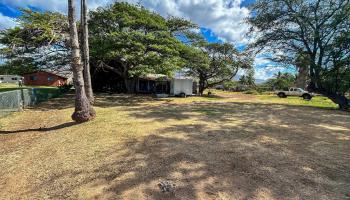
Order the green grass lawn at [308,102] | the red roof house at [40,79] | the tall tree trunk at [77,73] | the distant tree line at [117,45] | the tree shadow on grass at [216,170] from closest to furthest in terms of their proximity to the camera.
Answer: the tree shadow on grass at [216,170]
the tall tree trunk at [77,73]
the distant tree line at [117,45]
the green grass lawn at [308,102]
the red roof house at [40,79]

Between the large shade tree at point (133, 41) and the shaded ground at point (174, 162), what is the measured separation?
9.41m

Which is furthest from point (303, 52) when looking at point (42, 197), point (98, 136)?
point (42, 197)

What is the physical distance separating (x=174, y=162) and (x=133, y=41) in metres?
13.6

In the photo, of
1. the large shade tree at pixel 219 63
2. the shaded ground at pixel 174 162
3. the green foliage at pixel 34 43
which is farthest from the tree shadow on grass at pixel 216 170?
the large shade tree at pixel 219 63

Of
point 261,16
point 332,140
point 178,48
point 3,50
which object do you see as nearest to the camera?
point 332,140

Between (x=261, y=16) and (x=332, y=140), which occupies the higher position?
(x=261, y=16)

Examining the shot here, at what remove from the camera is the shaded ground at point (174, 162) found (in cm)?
407

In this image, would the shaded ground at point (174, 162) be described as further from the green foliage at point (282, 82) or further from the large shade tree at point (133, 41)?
the green foliage at point (282, 82)

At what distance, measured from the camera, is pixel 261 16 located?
1825 centimetres

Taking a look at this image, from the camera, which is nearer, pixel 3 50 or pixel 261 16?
pixel 3 50

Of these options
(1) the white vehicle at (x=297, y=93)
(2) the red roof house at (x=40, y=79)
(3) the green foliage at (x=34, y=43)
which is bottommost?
(1) the white vehicle at (x=297, y=93)

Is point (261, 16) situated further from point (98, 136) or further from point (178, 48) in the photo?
point (98, 136)

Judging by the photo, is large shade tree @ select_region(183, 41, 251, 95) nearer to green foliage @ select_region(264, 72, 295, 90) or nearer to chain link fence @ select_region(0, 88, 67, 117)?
chain link fence @ select_region(0, 88, 67, 117)

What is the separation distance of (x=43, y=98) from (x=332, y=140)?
18332 millimetres
